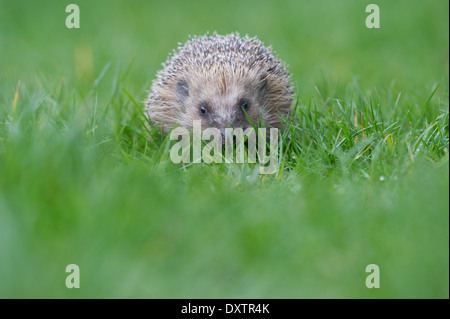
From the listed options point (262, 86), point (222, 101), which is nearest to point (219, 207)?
point (222, 101)

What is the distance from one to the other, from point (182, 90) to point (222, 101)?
494 mm

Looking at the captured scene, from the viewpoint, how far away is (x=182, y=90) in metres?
5.40

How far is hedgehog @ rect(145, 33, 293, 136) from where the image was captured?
511cm

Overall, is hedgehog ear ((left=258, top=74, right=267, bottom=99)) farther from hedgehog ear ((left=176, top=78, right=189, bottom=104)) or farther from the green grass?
hedgehog ear ((left=176, top=78, right=189, bottom=104))

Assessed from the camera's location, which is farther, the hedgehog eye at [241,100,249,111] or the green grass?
the hedgehog eye at [241,100,249,111]

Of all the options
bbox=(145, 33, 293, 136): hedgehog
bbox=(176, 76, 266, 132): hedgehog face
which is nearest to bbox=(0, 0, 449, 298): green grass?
bbox=(145, 33, 293, 136): hedgehog

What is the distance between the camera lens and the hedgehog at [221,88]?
16.8 feet

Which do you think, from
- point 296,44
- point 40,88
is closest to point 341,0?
point 296,44

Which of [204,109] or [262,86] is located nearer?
[204,109]

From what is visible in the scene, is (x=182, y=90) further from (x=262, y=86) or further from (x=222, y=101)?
(x=262, y=86)

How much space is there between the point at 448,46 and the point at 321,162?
15.1 feet

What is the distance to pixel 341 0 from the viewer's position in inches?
403

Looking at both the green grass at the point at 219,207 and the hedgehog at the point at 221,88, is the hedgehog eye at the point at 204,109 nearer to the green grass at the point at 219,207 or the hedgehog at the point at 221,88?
the hedgehog at the point at 221,88

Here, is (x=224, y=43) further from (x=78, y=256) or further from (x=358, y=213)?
(x=78, y=256)
